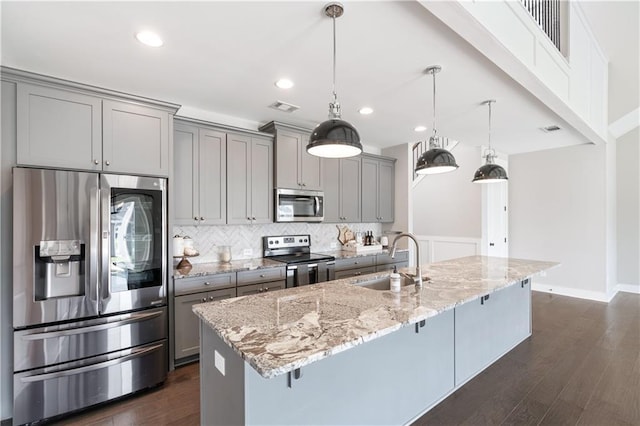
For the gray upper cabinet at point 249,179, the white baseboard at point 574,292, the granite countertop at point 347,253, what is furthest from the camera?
the white baseboard at point 574,292

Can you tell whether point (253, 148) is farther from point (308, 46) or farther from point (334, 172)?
point (308, 46)

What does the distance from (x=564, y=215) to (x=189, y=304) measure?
619 centimetres

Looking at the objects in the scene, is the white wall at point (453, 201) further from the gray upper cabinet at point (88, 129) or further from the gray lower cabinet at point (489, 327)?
the gray upper cabinet at point (88, 129)

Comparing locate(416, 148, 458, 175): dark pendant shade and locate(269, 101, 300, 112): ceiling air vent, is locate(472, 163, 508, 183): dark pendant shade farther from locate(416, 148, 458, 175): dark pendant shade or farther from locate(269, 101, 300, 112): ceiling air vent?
locate(269, 101, 300, 112): ceiling air vent

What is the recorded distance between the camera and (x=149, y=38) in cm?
208

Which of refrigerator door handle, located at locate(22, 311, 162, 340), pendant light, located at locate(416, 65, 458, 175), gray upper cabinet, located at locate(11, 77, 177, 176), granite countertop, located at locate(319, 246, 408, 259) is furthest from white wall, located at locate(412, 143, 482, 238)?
refrigerator door handle, located at locate(22, 311, 162, 340)

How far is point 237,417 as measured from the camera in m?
1.47

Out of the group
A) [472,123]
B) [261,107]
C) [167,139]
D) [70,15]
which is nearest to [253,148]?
[261,107]

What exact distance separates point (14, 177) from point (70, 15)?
3.82ft

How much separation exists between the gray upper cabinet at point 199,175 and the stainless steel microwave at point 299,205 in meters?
0.71

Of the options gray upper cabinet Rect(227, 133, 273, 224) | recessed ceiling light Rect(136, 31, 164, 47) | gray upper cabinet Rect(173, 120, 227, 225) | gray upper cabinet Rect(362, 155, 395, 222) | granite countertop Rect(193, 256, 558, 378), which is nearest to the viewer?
granite countertop Rect(193, 256, 558, 378)

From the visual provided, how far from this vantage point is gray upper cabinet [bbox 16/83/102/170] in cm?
225

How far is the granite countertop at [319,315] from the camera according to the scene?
1.27m

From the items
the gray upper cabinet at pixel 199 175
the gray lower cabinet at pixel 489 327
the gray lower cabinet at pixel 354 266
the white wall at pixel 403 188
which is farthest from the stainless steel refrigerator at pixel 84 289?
the white wall at pixel 403 188
